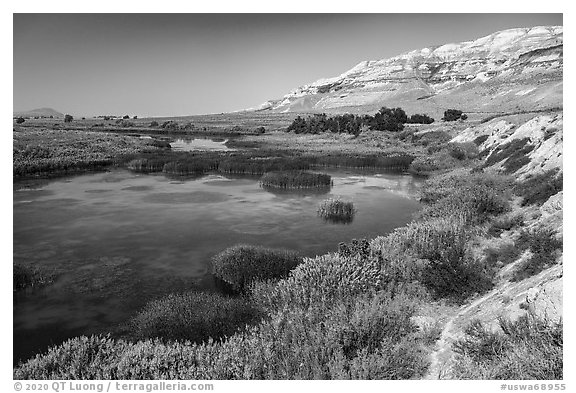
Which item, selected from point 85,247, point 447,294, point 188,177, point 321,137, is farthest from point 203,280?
point 321,137

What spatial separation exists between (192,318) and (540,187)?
48.2 ft

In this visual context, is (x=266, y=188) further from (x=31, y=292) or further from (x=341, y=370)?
(x=341, y=370)

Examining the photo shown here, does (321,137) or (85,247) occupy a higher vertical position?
(321,137)

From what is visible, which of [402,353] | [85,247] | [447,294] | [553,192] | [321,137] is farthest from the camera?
[321,137]

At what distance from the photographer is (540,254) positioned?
955cm

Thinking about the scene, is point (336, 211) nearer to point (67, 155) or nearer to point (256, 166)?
point (256, 166)

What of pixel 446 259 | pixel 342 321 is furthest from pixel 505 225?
pixel 342 321

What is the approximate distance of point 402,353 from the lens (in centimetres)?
704

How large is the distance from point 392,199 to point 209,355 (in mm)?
20599

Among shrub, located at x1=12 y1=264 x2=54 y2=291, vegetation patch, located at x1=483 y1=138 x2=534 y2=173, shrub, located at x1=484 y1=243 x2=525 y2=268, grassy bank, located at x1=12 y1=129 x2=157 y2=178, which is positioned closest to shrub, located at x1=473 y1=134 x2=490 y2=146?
vegetation patch, located at x1=483 y1=138 x2=534 y2=173

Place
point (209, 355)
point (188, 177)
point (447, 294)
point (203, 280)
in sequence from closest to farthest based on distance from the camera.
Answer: point (209, 355), point (447, 294), point (203, 280), point (188, 177)

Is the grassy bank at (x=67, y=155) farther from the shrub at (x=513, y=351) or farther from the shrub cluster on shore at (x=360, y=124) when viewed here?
the shrub cluster on shore at (x=360, y=124)

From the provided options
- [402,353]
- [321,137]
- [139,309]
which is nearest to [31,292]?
[139,309]

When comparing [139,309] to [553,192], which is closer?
[139,309]
